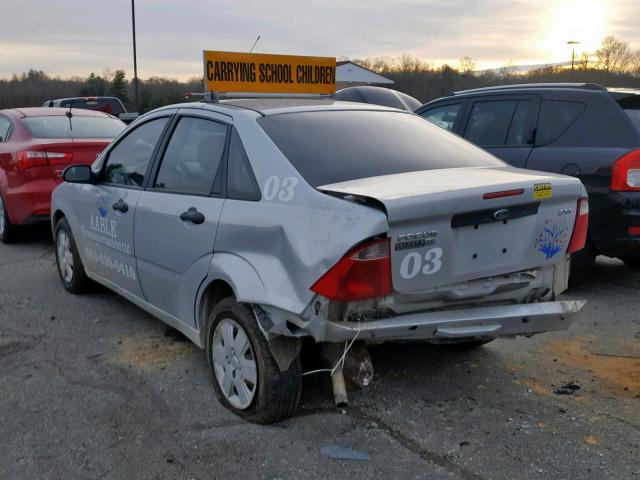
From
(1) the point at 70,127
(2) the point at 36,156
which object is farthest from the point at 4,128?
(2) the point at 36,156

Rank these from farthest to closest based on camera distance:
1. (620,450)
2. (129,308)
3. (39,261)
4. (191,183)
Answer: (39,261) → (129,308) → (191,183) → (620,450)

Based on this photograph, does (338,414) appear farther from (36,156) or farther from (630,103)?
(36,156)

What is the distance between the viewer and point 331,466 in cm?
308

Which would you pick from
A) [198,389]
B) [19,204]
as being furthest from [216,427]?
[19,204]

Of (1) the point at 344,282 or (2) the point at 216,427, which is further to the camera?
(2) the point at 216,427

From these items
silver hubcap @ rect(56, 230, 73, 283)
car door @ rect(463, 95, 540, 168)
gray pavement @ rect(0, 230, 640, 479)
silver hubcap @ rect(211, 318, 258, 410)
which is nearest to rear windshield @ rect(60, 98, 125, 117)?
silver hubcap @ rect(56, 230, 73, 283)

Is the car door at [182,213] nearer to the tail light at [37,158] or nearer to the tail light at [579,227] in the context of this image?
the tail light at [579,227]

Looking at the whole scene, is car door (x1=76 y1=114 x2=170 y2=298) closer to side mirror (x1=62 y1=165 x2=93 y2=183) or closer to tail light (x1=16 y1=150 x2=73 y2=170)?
side mirror (x1=62 y1=165 x2=93 y2=183)

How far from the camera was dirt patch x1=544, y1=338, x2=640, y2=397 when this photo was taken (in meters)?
3.92

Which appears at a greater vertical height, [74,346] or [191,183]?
[191,183]

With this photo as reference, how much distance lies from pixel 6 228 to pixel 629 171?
22.6ft

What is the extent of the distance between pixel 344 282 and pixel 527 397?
4.94ft

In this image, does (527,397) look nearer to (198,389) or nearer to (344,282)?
(344,282)

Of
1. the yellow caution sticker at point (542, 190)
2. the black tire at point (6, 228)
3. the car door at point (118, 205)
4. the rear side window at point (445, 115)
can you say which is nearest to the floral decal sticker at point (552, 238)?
the yellow caution sticker at point (542, 190)
